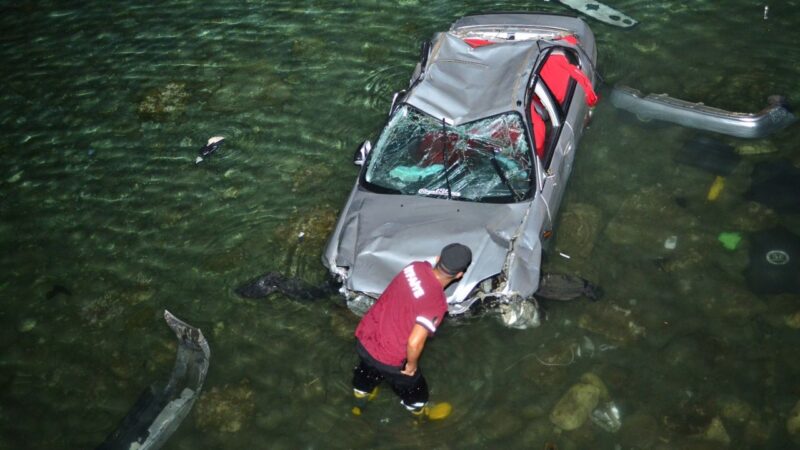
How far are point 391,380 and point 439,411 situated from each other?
79cm

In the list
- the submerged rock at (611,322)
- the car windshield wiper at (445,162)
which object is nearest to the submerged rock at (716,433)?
the submerged rock at (611,322)

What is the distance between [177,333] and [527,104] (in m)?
4.28

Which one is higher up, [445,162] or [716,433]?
[445,162]

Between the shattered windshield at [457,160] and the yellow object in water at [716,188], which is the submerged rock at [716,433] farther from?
the yellow object in water at [716,188]

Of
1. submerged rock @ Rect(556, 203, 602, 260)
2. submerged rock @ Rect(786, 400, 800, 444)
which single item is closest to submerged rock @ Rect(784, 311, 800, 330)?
submerged rock @ Rect(786, 400, 800, 444)

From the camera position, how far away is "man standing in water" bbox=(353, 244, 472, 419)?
5910 millimetres

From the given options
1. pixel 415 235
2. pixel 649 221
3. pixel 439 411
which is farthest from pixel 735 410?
pixel 415 235

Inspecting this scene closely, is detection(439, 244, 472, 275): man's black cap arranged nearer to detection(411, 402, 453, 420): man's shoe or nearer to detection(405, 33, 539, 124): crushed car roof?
detection(411, 402, 453, 420): man's shoe

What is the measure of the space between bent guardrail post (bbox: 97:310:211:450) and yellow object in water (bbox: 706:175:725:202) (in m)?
Result: 5.70

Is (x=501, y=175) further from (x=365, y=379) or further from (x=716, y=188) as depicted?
(x=716, y=188)

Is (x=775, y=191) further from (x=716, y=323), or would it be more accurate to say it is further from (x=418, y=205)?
(x=418, y=205)

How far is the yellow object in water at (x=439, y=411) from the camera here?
6953mm

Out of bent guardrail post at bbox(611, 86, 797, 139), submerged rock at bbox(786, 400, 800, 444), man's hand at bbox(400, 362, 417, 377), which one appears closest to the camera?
man's hand at bbox(400, 362, 417, 377)

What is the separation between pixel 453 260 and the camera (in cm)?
593
